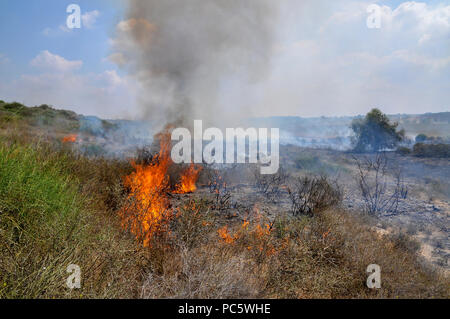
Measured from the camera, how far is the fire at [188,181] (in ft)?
20.8

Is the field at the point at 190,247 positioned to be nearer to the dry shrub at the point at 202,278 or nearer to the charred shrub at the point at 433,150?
the dry shrub at the point at 202,278

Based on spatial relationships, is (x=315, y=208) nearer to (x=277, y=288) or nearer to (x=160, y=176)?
(x=277, y=288)

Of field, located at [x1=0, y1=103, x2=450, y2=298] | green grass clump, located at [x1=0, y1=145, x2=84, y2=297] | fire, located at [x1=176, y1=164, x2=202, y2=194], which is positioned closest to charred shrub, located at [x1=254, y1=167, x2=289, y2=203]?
field, located at [x1=0, y1=103, x2=450, y2=298]

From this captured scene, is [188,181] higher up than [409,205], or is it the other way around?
[188,181]

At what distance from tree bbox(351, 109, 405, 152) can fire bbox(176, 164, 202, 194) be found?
1442cm

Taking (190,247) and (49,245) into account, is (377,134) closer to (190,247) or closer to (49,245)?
(190,247)

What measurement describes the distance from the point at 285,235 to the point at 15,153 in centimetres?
424

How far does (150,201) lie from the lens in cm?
375

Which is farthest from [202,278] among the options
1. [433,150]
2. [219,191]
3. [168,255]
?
[433,150]

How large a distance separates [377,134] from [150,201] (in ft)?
57.2
